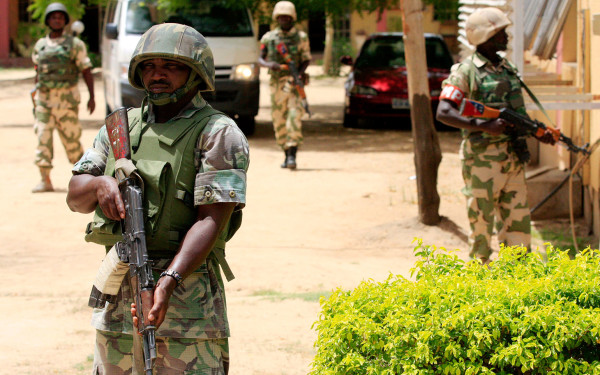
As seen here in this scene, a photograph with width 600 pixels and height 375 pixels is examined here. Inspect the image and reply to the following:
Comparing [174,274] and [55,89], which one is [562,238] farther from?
[174,274]

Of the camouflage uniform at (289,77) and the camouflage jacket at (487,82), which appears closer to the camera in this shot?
the camouflage jacket at (487,82)

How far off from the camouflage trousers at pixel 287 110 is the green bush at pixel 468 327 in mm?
7635

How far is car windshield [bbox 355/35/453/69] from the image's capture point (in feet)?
48.7

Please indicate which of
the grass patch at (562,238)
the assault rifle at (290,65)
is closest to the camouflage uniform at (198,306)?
the grass patch at (562,238)

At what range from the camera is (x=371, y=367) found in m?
3.02

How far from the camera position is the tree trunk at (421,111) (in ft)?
25.4

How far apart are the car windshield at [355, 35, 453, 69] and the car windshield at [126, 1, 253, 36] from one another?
7.50 ft

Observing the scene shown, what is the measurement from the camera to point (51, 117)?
959cm

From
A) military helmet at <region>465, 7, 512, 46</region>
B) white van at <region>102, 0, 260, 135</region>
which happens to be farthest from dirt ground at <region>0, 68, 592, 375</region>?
military helmet at <region>465, 7, 512, 46</region>

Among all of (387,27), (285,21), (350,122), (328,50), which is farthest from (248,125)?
(387,27)

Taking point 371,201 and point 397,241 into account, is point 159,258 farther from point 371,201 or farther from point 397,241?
point 371,201

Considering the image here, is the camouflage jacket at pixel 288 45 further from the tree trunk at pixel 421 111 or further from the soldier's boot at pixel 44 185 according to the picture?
the tree trunk at pixel 421 111

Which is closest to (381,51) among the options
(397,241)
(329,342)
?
(397,241)

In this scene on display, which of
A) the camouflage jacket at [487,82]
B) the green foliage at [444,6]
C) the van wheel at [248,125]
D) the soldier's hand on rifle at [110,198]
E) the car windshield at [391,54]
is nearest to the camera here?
the soldier's hand on rifle at [110,198]
